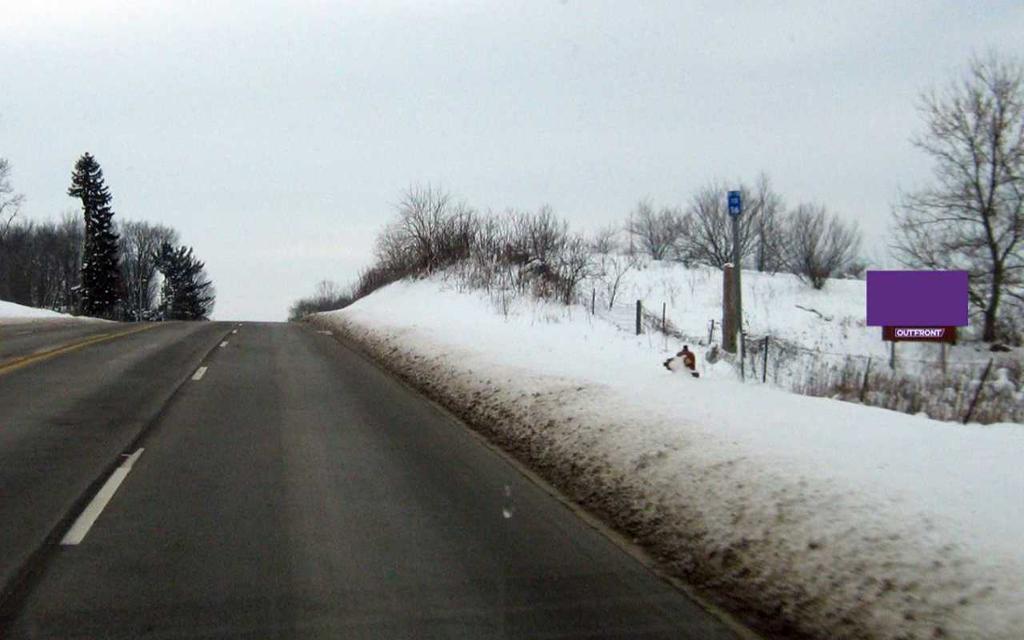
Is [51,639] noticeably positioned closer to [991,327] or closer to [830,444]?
[830,444]

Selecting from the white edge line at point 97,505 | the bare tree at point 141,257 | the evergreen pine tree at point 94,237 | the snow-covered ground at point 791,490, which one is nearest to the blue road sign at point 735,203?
the snow-covered ground at point 791,490

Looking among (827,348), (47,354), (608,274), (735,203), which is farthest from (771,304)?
(47,354)

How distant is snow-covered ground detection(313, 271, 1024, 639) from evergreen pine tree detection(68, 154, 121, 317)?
2988 inches

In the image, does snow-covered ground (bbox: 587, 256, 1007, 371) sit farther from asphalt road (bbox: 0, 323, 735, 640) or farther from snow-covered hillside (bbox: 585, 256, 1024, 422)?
Answer: asphalt road (bbox: 0, 323, 735, 640)

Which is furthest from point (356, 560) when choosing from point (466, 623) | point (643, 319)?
point (643, 319)

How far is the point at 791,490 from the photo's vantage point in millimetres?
5715

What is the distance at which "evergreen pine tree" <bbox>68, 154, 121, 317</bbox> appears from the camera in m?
78.2

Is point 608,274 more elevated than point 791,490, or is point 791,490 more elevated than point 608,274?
point 608,274

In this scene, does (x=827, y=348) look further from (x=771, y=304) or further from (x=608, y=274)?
(x=608, y=274)

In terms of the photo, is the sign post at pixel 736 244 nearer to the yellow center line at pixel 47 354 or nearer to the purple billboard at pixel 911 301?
the purple billboard at pixel 911 301

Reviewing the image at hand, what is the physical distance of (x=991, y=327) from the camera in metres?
22.7

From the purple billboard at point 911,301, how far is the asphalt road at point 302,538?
7.67 m

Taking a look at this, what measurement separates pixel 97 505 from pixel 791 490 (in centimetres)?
510

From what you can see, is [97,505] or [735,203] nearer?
[97,505]
